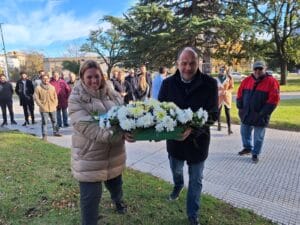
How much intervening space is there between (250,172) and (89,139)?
12.2ft

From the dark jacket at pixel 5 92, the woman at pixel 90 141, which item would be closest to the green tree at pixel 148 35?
the dark jacket at pixel 5 92

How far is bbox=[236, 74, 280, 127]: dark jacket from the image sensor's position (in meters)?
5.96

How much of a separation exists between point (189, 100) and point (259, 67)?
328cm

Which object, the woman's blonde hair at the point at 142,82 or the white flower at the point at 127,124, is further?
the woman's blonde hair at the point at 142,82

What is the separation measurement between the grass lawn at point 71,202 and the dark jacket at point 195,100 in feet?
3.01

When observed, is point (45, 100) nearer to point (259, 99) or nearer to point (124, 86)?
point (124, 86)

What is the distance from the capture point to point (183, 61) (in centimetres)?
328

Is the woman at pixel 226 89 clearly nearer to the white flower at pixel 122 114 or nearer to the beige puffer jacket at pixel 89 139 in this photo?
the beige puffer jacket at pixel 89 139

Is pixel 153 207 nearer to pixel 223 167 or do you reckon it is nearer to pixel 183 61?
pixel 183 61

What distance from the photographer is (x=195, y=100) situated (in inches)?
129

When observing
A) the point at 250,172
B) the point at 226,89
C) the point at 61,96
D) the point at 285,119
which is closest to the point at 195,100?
the point at 250,172

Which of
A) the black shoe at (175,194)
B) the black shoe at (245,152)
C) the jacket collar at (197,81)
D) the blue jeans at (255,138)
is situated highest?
the jacket collar at (197,81)

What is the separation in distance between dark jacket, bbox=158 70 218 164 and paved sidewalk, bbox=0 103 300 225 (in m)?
1.44

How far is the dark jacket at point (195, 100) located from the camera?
10.8 feet
